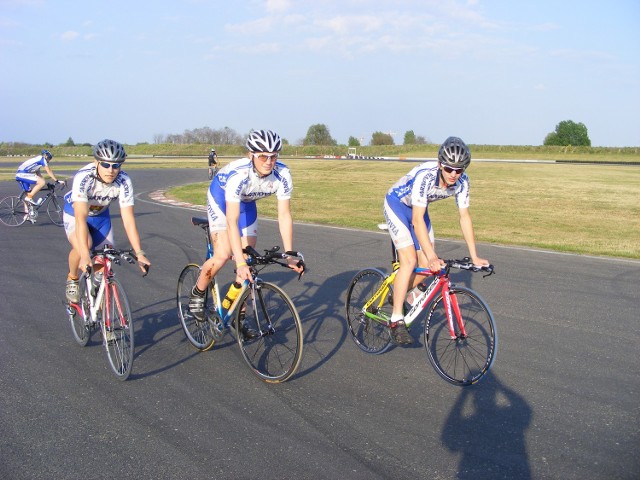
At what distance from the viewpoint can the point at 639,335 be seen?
22.0 ft

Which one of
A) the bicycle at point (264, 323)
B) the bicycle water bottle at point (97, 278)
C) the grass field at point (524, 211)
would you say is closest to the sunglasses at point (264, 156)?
the bicycle at point (264, 323)

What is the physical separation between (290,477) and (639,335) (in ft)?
15.5

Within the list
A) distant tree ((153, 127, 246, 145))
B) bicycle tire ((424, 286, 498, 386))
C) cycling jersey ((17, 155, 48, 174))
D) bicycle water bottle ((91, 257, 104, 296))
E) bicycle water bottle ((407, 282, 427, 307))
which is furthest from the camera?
distant tree ((153, 127, 246, 145))

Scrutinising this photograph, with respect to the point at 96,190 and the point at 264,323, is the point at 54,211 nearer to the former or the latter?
the point at 96,190

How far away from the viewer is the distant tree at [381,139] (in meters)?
131

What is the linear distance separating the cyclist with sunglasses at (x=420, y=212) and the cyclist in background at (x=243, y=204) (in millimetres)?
1154

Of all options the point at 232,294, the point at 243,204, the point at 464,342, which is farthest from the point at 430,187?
the point at 232,294

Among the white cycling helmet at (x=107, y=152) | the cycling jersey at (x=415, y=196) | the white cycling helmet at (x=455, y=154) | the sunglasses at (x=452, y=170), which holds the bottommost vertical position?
the cycling jersey at (x=415, y=196)

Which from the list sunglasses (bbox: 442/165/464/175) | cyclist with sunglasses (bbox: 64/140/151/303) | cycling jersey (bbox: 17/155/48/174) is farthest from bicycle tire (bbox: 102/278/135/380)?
cycling jersey (bbox: 17/155/48/174)

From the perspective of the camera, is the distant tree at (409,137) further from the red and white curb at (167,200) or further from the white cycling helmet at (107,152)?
the white cycling helmet at (107,152)

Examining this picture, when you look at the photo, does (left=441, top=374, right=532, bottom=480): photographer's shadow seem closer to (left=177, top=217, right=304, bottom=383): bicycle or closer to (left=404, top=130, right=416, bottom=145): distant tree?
(left=177, top=217, right=304, bottom=383): bicycle

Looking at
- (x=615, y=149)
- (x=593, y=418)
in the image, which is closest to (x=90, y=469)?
(x=593, y=418)

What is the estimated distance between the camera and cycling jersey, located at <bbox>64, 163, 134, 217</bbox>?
5.82 m

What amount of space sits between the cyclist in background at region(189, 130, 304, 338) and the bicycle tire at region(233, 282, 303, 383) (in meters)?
0.14
